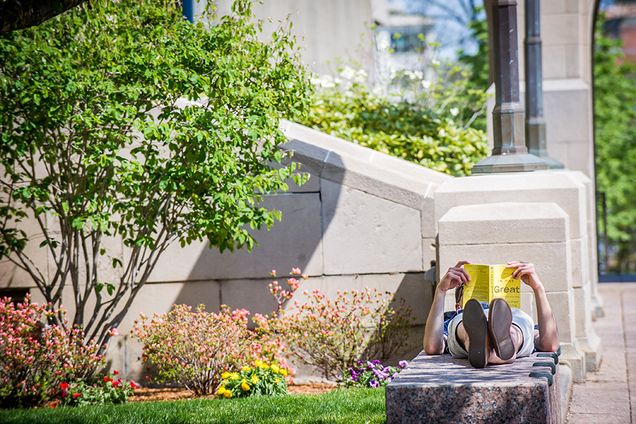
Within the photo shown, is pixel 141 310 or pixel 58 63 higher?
pixel 58 63

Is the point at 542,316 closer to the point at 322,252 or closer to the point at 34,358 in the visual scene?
the point at 322,252

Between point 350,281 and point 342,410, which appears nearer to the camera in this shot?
point 342,410

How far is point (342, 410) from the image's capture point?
22.7ft

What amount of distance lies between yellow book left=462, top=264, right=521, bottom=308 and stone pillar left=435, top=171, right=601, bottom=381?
59.4 inches

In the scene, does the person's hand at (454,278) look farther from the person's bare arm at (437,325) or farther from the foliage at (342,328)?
the foliage at (342,328)

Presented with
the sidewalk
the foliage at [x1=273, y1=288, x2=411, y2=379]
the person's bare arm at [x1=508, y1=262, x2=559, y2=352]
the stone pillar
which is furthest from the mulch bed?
the person's bare arm at [x1=508, y1=262, x2=559, y2=352]

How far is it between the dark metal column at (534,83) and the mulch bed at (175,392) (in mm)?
4259

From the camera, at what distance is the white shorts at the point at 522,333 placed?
5934 mm

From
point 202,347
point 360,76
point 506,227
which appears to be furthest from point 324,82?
point 506,227

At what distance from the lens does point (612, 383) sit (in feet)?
26.5

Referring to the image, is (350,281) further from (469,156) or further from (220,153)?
(469,156)

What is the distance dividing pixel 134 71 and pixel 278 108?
125cm

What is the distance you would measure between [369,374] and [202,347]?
143 cm

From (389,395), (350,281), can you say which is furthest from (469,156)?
(389,395)
